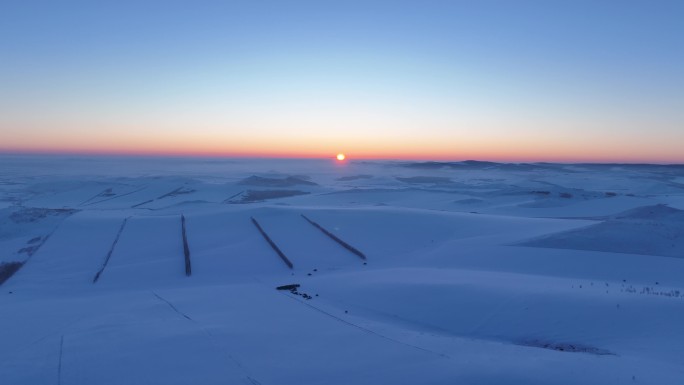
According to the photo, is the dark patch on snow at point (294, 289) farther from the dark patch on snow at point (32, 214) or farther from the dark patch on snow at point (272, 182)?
the dark patch on snow at point (272, 182)

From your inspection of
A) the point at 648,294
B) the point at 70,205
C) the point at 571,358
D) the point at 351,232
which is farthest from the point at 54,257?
the point at 70,205

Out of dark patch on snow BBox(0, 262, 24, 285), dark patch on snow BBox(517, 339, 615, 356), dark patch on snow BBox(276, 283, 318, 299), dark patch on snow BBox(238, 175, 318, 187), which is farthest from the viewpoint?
dark patch on snow BBox(238, 175, 318, 187)

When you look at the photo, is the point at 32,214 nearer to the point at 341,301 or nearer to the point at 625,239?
the point at 341,301

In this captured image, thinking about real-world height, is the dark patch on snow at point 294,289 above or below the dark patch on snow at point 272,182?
below

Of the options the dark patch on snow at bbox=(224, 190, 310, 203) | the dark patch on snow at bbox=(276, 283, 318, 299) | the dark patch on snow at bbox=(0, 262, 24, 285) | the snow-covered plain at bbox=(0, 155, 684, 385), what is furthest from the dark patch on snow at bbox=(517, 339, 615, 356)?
the dark patch on snow at bbox=(224, 190, 310, 203)

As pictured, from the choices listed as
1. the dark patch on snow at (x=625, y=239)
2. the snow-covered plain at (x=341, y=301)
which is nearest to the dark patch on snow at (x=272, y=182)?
the snow-covered plain at (x=341, y=301)

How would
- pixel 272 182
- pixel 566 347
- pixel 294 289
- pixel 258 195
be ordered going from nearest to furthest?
1. pixel 566 347
2. pixel 294 289
3. pixel 258 195
4. pixel 272 182

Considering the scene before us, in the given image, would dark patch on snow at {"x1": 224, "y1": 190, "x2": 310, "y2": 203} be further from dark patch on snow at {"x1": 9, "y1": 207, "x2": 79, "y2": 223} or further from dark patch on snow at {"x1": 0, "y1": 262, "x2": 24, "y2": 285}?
dark patch on snow at {"x1": 0, "y1": 262, "x2": 24, "y2": 285}

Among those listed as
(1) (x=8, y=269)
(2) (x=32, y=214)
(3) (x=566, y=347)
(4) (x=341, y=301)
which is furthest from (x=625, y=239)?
(2) (x=32, y=214)
